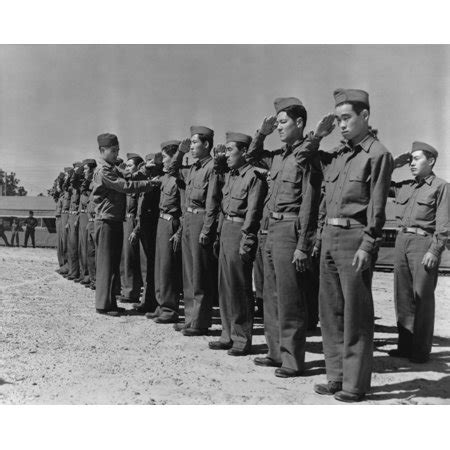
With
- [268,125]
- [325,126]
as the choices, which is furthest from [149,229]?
[325,126]

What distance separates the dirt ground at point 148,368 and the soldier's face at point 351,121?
6.88 feet

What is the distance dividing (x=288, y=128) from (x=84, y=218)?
22.5 ft

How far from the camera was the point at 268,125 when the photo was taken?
504 cm

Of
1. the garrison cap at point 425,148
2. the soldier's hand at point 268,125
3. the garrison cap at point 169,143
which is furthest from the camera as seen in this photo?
the garrison cap at point 169,143

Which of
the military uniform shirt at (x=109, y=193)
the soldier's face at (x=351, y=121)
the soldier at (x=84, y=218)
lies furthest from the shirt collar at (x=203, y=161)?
the soldier at (x=84, y=218)

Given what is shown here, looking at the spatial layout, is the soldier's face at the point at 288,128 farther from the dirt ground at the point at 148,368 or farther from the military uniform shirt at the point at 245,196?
the dirt ground at the point at 148,368

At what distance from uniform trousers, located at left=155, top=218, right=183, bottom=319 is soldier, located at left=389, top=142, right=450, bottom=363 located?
2.93 metres

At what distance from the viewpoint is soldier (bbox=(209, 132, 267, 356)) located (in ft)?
17.6

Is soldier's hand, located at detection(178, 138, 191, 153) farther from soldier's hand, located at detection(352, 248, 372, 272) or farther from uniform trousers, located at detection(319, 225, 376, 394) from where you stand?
soldier's hand, located at detection(352, 248, 372, 272)

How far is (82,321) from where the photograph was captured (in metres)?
7.05

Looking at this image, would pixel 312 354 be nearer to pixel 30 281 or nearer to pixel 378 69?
pixel 378 69

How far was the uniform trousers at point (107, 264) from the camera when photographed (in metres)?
7.62

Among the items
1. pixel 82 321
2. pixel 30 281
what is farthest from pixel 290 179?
pixel 30 281

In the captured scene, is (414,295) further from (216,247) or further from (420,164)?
(216,247)
